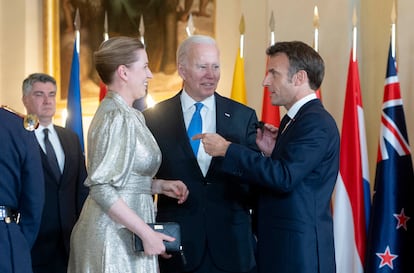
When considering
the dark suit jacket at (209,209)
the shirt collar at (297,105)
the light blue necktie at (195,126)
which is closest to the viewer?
the shirt collar at (297,105)

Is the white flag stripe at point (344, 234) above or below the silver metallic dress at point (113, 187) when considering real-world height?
below

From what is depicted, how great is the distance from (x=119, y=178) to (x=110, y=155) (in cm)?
9

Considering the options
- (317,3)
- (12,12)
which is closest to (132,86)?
(317,3)

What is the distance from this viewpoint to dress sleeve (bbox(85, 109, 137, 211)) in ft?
8.33

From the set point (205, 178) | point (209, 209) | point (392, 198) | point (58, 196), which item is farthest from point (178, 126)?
point (392, 198)

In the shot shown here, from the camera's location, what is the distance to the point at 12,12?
6.86 m

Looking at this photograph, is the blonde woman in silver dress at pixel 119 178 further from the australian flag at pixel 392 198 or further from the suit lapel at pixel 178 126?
the australian flag at pixel 392 198

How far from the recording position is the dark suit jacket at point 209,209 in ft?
10.4

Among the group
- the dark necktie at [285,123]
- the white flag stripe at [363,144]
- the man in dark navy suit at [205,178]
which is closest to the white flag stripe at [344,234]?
the white flag stripe at [363,144]

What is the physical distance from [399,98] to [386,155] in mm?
346

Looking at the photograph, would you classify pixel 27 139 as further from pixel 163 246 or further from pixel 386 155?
→ pixel 386 155

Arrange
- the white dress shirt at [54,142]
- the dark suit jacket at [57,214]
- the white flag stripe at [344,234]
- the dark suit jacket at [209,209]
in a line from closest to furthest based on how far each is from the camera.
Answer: the dark suit jacket at [209,209] → the dark suit jacket at [57,214] → the white dress shirt at [54,142] → the white flag stripe at [344,234]

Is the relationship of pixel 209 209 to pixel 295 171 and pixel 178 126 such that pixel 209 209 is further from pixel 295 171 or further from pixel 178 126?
pixel 295 171

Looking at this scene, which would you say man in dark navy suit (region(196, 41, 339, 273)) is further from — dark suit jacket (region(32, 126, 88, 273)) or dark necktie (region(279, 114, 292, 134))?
dark suit jacket (region(32, 126, 88, 273))
